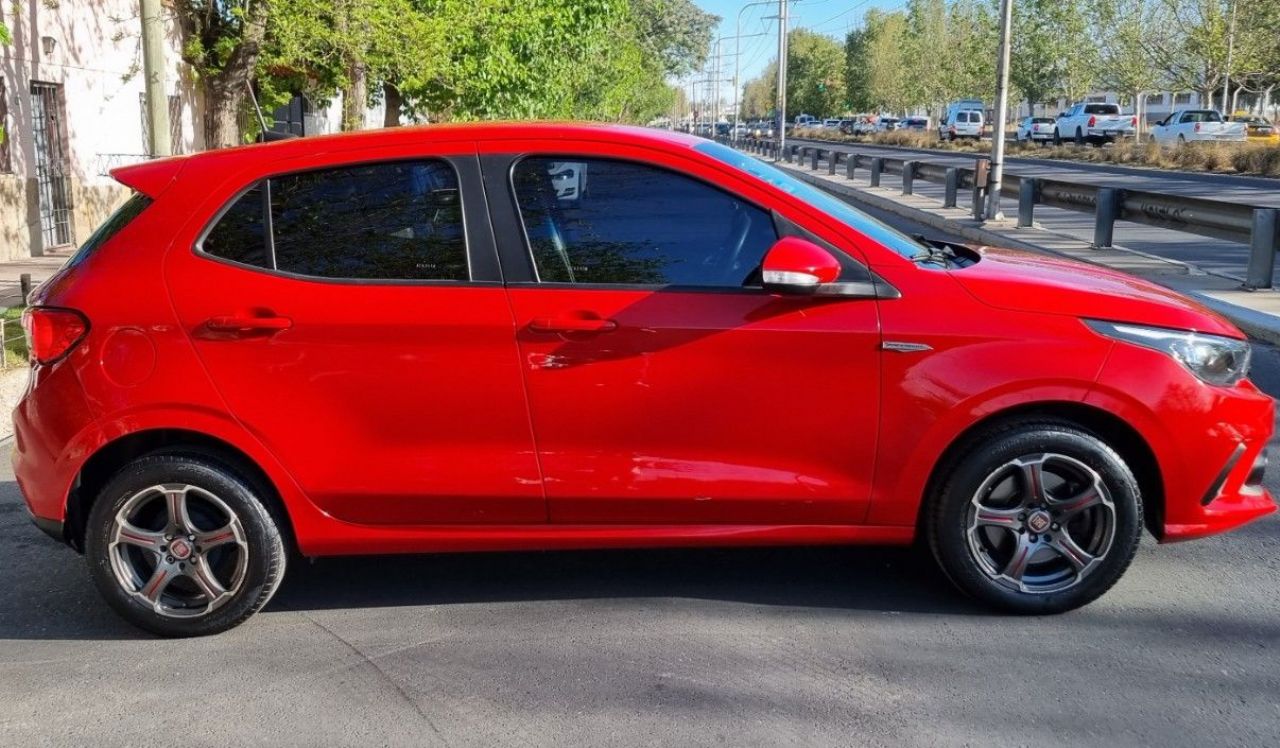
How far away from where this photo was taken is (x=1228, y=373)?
13.9 ft

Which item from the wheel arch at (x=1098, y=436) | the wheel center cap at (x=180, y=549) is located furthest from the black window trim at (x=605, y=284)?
the wheel center cap at (x=180, y=549)

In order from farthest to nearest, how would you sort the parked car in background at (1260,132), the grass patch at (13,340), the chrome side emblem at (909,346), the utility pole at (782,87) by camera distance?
the utility pole at (782,87)
the parked car in background at (1260,132)
the grass patch at (13,340)
the chrome side emblem at (909,346)

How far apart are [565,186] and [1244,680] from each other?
2732 millimetres

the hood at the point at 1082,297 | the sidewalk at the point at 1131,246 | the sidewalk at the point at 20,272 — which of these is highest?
the hood at the point at 1082,297

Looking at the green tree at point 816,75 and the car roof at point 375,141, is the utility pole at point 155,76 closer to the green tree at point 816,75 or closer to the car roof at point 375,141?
the car roof at point 375,141

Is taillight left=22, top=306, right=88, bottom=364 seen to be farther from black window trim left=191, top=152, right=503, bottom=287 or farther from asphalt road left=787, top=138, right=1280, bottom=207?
asphalt road left=787, top=138, right=1280, bottom=207

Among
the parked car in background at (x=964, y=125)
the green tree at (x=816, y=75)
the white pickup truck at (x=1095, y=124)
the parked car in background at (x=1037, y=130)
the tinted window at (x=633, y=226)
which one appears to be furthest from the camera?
the green tree at (x=816, y=75)

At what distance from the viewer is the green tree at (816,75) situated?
125 metres

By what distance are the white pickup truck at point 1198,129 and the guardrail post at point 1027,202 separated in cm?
2592

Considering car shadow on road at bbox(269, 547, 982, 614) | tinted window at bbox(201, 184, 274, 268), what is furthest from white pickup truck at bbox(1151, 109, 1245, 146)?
tinted window at bbox(201, 184, 274, 268)

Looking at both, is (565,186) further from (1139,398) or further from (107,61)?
(107,61)

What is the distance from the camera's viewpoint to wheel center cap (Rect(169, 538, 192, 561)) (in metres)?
4.18

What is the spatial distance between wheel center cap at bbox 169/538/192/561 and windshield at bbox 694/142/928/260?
227 centimetres

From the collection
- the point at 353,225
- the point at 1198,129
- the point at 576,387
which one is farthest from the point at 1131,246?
the point at 1198,129
